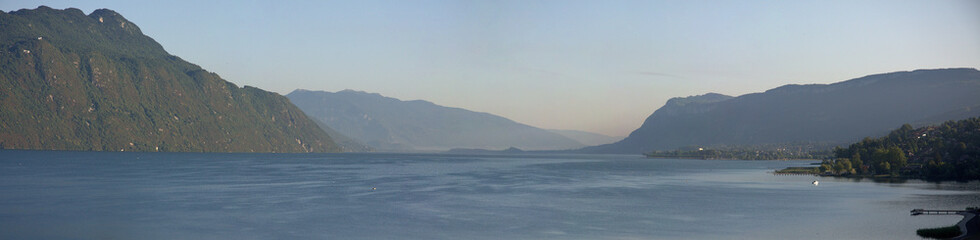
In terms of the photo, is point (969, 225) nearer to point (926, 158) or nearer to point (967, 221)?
point (967, 221)

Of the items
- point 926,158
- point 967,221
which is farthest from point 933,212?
point 926,158

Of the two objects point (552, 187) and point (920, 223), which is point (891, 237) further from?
point (552, 187)

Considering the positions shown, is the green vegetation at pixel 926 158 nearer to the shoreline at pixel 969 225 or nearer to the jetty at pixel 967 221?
the jetty at pixel 967 221

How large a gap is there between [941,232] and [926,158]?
130170 mm

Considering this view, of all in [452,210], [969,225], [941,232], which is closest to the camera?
[941,232]

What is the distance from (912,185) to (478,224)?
319 ft

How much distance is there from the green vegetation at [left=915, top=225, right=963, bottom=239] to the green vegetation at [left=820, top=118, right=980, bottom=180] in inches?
3753

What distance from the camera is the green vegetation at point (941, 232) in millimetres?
60500

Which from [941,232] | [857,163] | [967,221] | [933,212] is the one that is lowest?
[941,232]

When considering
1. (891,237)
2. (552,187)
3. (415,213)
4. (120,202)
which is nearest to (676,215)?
(891,237)

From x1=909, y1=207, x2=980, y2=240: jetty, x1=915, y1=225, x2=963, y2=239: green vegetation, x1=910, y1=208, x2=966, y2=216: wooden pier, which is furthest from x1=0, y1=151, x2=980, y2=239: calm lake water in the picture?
x1=910, y1=208, x2=966, y2=216: wooden pier

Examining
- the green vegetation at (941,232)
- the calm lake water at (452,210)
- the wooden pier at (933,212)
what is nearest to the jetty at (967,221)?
the wooden pier at (933,212)

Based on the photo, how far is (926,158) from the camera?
568 ft

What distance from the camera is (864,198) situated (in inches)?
4117
